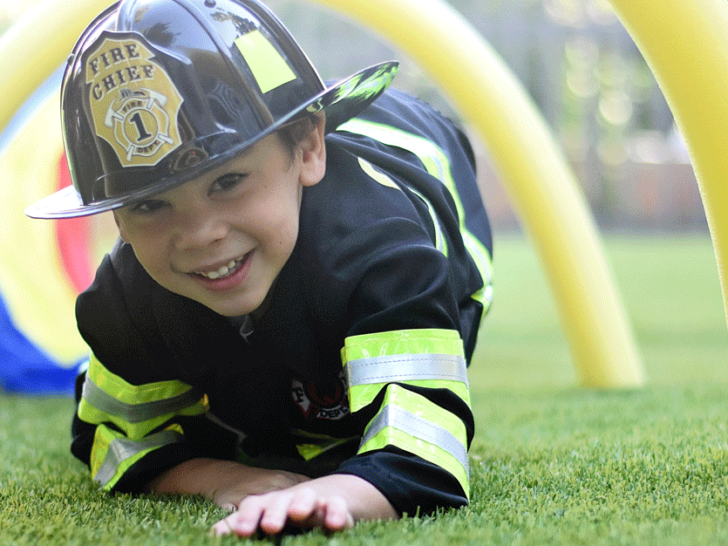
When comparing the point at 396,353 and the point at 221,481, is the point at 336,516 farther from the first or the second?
the point at 221,481

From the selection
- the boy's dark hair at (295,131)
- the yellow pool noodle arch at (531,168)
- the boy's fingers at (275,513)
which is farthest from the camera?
the yellow pool noodle arch at (531,168)

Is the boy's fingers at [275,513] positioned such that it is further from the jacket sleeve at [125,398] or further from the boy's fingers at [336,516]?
the jacket sleeve at [125,398]

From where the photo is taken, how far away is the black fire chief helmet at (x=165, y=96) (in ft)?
3.43

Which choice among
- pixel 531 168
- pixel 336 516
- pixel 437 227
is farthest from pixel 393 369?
pixel 531 168

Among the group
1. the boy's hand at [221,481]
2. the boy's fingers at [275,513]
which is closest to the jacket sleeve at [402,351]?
the boy's fingers at [275,513]

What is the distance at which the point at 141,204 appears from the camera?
109 cm

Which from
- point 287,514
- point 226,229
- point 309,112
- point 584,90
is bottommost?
point 584,90

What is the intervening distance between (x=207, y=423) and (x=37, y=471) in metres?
0.33

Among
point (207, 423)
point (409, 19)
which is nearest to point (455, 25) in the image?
point (409, 19)

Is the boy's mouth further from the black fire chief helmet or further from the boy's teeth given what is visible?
Result: the black fire chief helmet

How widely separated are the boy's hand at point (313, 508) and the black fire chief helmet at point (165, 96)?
41 cm

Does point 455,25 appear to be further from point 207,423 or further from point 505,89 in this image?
point 207,423

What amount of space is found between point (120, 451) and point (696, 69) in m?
1.06

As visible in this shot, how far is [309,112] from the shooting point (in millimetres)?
1172
